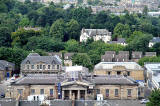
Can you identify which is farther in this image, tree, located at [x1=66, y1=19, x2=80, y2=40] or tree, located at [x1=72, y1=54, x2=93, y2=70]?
tree, located at [x1=66, y1=19, x2=80, y2=40]

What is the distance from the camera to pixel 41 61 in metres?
63.1

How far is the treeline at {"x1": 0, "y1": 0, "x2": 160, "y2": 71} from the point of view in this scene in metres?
83.7

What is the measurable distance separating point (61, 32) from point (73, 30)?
4366 mm

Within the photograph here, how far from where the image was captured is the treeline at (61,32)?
83.7 m

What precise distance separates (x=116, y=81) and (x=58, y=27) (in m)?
51.3

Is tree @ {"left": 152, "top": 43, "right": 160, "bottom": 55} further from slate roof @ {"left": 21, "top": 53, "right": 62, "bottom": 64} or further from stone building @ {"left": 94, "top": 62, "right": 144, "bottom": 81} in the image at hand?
slate roof @ {"left": 21, "top": 53, "right": 62, "bottom": 64}

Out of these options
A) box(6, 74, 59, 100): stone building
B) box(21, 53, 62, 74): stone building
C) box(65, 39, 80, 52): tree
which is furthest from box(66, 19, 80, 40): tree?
box(6, 74, 59, 100): stone building

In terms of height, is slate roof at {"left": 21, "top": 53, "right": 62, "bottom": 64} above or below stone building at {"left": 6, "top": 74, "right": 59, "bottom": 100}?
above

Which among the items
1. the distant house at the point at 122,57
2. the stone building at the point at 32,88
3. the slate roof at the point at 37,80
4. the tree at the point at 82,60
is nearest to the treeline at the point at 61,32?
the tree at the point at 82,60

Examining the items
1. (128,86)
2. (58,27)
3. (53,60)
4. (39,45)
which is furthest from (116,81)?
(58,27)

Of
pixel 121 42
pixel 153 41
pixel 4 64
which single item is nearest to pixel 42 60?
pixel 4 64

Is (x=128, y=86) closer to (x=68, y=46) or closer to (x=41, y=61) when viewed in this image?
(x=41, y=61)

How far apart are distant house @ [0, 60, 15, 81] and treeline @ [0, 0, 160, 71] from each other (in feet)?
8.03

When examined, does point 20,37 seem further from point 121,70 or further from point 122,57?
point 121,70
